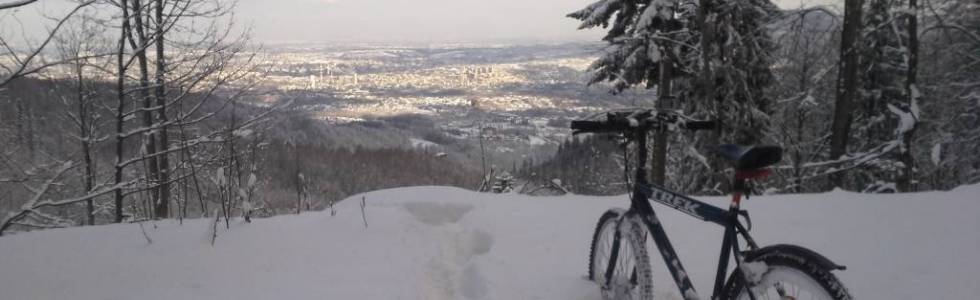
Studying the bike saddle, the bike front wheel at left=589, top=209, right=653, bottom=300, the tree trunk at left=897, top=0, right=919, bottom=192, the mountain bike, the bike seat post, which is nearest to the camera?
the mountain bike

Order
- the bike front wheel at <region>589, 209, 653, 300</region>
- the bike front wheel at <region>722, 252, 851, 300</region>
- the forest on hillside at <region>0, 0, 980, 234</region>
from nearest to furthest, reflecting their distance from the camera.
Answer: the bike front wheel at <region>722, 252, 851, 300</region>
the bike front wheel at <region>589, 209, 653, 300</region>
the forest on hillside at <region>0, 0, 980, 234</region>

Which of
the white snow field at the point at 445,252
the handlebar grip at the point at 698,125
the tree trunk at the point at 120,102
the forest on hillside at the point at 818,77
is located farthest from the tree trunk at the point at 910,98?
A: the tree trunk at the point at 120,102

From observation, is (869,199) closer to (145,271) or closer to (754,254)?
(754,254)

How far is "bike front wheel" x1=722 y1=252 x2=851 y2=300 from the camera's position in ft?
5.39

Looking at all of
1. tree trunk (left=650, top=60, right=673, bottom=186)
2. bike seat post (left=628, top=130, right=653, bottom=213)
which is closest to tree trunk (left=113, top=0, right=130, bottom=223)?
bike seat post (left=628, top=130, right=653, bottom=213)

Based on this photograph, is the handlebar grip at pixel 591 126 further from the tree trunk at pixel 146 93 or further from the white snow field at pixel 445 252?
the tree trunk at pixel 146 93

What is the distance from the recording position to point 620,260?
2.89 metres

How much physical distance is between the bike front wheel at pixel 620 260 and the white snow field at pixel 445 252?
0.61ft

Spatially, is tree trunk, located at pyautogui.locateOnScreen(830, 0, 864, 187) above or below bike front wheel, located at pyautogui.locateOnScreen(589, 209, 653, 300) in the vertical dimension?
above

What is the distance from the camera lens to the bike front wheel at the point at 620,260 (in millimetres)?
2500

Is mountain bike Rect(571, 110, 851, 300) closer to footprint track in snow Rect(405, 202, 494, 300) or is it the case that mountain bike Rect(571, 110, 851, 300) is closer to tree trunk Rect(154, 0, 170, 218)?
footprint track in snow Rect(405, 202, 494, 300)

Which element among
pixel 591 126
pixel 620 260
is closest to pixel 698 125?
pixel 591 126

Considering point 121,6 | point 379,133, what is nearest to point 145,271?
point 121,6

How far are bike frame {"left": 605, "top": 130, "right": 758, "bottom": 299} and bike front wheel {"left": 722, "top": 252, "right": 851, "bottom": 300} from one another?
0.06m
